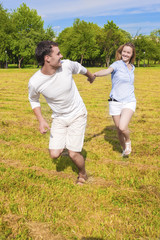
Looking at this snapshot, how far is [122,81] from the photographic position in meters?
4.93

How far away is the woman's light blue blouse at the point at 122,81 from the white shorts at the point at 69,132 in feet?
4.11

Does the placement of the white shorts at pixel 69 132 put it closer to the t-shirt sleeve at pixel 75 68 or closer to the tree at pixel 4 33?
the t-shirt sleeve at pixel 75 68

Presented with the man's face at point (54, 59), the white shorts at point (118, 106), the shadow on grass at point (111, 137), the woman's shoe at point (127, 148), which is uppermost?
the man's face at point (54, 59)

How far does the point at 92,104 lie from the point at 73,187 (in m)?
7.77

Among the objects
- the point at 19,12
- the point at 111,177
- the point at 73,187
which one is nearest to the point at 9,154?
the point at 73,187

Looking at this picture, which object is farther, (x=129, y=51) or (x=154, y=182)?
(x=129, y=51)

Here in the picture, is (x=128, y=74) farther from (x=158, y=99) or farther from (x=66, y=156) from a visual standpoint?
(x=158, y=99)

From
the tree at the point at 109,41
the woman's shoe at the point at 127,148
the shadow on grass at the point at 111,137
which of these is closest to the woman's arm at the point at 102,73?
the woman's shoe at the point at 127,148

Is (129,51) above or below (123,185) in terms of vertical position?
above

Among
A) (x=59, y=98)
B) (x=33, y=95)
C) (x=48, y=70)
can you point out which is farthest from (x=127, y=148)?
(x=48, y=70)

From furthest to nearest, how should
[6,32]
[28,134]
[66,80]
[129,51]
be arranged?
[6,32], [28,134], [129,51], [66,80]

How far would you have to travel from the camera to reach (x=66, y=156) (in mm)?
5543

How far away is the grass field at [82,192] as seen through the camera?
123 inches

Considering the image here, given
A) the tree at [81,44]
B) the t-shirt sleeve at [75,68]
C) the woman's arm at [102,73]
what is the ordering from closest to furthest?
the t-shirt sleeve at [75,68] → the woman's arm at [102,73] → the tree at [81,44]
